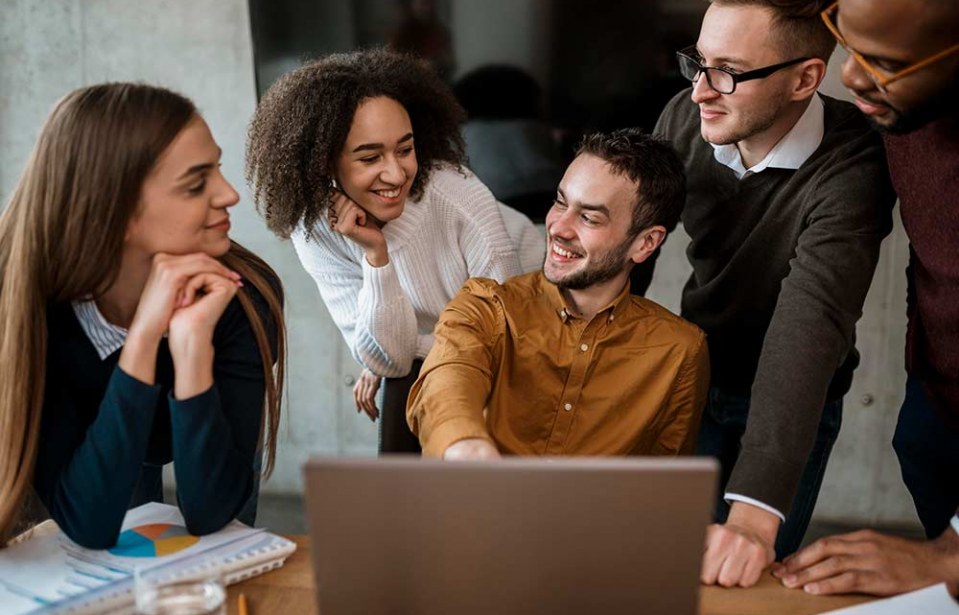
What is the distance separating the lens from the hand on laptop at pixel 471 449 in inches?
56.4

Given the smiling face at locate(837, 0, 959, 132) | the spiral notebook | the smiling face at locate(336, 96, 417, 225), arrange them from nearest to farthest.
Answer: the spiral notebook, the smiling face at locate(837, 0, 959, 132), the smiling face at locate(336, 96, 417, 225)

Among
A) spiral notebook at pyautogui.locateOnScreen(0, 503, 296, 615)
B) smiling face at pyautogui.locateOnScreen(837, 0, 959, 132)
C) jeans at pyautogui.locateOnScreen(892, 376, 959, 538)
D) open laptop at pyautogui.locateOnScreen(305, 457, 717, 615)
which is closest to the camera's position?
open laptop at pyautogui.locateOnScreen(305, 457, 717, 615)

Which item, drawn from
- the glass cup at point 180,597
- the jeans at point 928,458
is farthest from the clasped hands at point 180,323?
the jeans at point 928,458

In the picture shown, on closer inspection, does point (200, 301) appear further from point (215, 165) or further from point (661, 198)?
point (661, 198)

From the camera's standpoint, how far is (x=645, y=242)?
196 cm

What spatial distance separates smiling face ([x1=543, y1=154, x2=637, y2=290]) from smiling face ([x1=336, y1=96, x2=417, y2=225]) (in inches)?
14.0

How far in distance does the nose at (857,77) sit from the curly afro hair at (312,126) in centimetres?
102

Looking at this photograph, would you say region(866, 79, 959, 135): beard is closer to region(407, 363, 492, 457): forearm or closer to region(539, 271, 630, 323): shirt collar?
region(539, 271, 630, 323): shirt collar

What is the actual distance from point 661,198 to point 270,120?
88 centimetres

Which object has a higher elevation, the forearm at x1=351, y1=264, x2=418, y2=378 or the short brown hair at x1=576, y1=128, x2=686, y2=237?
the short brown hair at x1=576, y1=128, x2=686, y2=237

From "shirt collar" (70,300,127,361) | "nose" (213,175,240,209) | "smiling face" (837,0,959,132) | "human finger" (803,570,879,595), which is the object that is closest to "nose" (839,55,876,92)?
"smiling face" (837,0,959,132)

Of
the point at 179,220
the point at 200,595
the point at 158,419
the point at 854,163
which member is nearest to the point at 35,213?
the point at 179,220

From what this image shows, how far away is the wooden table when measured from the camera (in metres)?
1.18

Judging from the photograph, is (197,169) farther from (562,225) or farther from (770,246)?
(770,246)
